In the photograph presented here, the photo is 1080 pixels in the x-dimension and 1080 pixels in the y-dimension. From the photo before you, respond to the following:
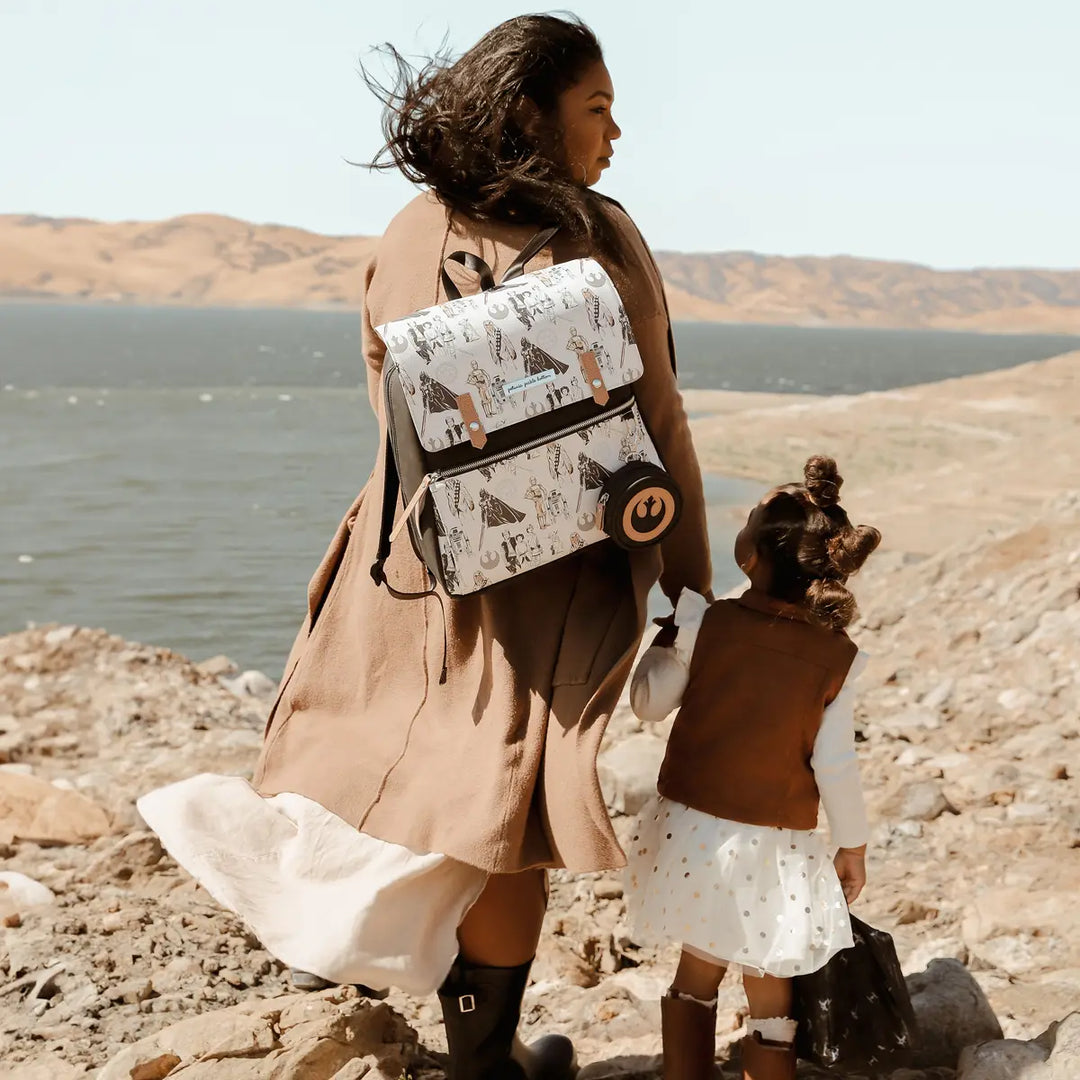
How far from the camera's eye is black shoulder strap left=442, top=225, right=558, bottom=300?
7.73 ft

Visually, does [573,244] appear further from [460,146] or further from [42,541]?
[42,541]

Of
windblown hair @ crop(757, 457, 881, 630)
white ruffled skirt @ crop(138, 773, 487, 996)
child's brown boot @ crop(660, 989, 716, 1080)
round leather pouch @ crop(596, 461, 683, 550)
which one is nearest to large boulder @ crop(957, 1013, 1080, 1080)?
child's brown boot @ crop(660, 989, 716, 1080)

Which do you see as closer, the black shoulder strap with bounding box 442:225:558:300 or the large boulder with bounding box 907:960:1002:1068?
the black shoulder strap with bounding box 442:225:558:300

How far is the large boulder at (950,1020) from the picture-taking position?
2.89 metres

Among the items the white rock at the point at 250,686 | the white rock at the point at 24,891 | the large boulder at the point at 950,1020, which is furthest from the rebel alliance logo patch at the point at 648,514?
the white rock at the point at 250,686

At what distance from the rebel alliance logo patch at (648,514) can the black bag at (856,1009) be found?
864 millimetres

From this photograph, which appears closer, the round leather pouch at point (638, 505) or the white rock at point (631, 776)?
the round leather pouch at point (638, 505)

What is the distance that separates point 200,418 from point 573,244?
31965 millimetres

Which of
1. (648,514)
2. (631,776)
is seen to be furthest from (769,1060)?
(631,776)

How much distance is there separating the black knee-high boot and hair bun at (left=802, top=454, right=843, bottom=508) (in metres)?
1.03

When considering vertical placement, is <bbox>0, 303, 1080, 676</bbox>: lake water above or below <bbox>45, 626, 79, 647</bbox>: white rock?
below

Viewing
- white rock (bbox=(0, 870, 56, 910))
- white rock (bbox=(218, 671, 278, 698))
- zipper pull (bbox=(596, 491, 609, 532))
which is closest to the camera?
zipper pull (bbox=(596, 491, 609, 532))

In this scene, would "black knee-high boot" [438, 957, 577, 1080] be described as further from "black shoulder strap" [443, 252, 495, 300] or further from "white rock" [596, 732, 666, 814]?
"white rock" [596, 732, 666, 814]

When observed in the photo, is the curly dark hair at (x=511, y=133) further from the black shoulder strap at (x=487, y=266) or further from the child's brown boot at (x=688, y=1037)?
the child's brown boot at (x=688, y=1037)
